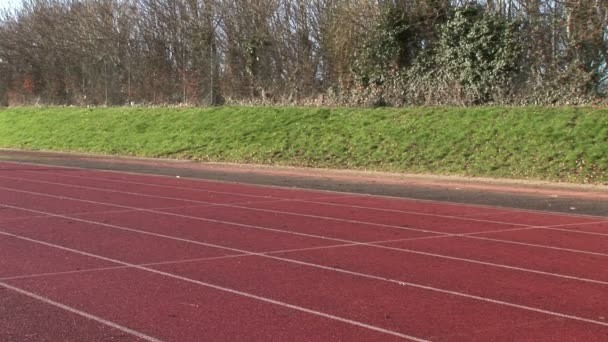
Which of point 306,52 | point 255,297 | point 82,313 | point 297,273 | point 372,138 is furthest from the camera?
point 306,52

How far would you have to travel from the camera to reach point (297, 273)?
7684 millimetres

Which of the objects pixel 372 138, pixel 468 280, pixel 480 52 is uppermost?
pixel 480 52

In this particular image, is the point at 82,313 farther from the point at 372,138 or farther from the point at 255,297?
the point at 372,138

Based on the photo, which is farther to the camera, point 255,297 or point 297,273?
point 297,273

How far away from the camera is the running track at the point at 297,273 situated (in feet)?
18.6

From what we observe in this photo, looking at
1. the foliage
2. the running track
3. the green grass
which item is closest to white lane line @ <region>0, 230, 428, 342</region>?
the running track

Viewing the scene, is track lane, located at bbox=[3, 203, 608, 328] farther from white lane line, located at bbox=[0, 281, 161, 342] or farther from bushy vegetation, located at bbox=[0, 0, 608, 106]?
bushy vegetation, located at bbox=[0, 0, 608, 106]

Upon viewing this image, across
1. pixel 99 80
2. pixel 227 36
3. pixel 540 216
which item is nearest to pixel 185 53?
pixel 227 36

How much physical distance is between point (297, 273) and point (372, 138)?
1741cm

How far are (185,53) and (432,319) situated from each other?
38630 mm

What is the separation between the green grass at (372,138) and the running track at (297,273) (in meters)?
7.07

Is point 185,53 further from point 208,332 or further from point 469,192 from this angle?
point 208,332

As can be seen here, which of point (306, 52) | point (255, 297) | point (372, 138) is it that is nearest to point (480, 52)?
point (372, 138)

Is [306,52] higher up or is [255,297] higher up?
[306,52]
